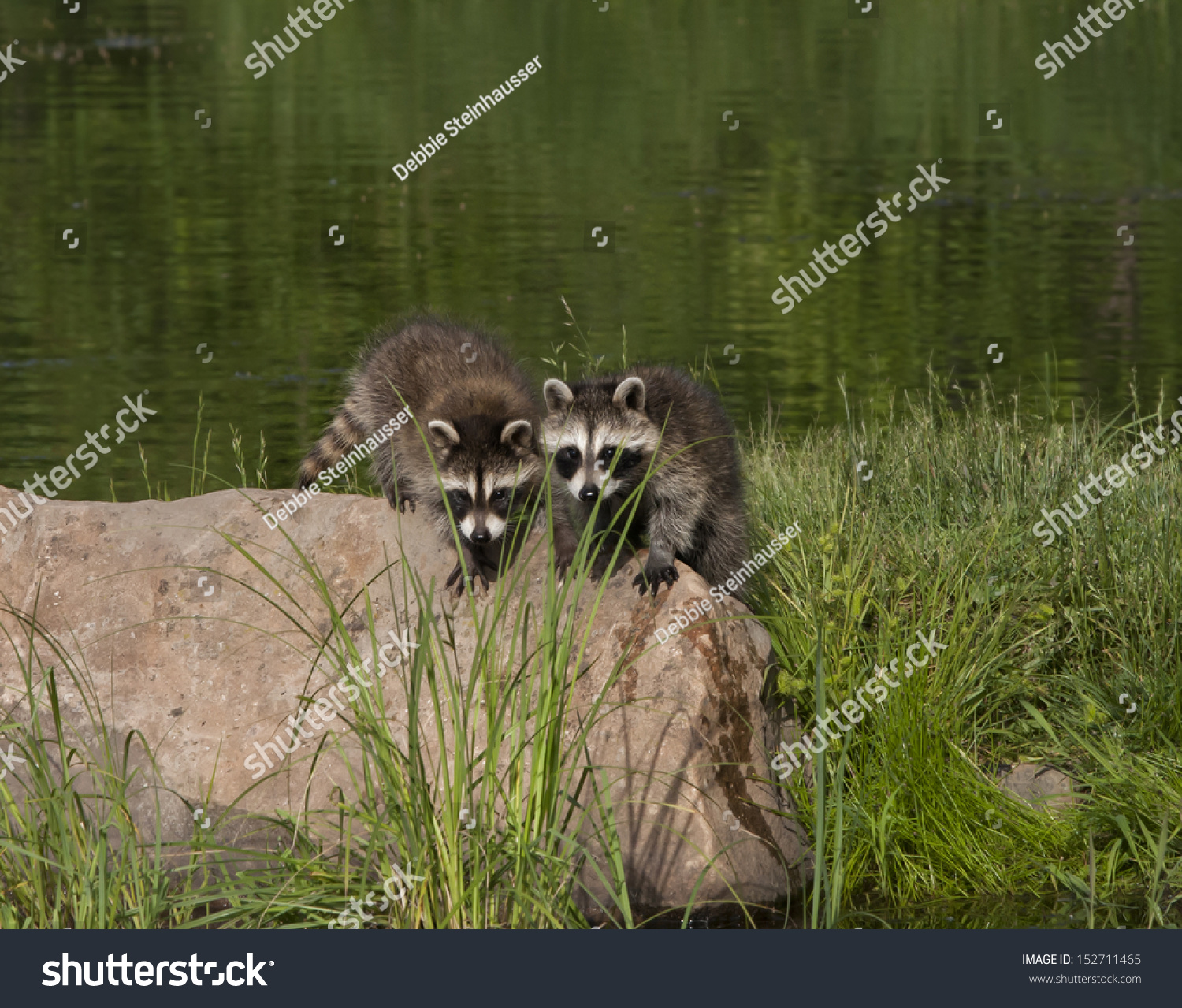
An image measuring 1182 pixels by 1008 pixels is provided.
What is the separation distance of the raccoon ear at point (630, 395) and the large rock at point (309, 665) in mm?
694

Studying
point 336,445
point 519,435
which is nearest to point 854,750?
point 519,435

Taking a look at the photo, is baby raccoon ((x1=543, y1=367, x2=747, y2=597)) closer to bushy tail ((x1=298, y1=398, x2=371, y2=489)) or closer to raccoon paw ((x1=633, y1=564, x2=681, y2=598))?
raccoon paw ((x1=633, y1=564, x2=681, y2=598))

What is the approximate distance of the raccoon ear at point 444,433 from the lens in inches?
252

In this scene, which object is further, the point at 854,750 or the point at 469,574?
the point at 854,750

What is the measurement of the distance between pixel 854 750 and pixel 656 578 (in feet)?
3.70

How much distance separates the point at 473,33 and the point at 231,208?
2027cm

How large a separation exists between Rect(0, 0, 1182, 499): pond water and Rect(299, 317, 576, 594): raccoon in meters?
2.58

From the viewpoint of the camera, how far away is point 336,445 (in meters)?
8.09

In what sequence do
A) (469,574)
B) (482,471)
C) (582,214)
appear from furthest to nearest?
(582,214)
(482,471)
(469,574)

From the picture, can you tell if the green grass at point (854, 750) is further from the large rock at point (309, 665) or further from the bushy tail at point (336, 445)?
the bushy tail at point (336, 445)

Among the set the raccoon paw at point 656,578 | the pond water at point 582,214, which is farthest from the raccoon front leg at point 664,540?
the pond water at point 582,214

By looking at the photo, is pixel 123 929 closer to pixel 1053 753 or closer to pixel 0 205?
pixel 1053 753

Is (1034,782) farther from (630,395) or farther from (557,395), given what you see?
(557,395)

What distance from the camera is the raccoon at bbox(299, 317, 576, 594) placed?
20.8 feet
